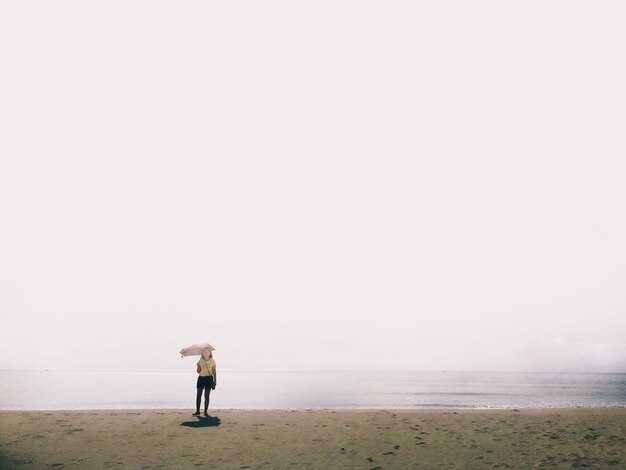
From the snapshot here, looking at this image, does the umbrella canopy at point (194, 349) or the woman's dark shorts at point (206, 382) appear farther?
the umbrella canopy at point (194, 349)

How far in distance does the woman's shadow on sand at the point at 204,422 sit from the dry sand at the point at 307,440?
0.12ft

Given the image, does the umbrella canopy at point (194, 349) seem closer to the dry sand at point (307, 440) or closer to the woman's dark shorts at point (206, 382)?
the woman's dark shorts at point (206, 382)

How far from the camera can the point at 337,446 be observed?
1287 centimetres

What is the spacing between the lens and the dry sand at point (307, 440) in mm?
11297

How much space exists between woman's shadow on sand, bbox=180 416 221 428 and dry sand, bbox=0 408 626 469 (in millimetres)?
37

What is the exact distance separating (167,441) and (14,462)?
3.75 m

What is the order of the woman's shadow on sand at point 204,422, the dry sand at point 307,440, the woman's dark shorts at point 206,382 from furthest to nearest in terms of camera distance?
the woman's dark shorts at point 206,382 < the woman's shadow on sand at point 204,422 < the dry sand at point 307,440

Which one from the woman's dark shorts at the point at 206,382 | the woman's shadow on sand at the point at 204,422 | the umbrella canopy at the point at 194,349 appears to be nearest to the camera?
the woman's shadow on sand at the point at 204,422

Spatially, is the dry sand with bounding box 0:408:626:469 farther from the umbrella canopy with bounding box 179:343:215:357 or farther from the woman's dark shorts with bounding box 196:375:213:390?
the umbrella canopy with bounding box 179:343:215:357

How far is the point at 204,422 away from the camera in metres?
16.0

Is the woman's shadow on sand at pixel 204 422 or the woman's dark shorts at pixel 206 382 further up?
the woman's dark shorts at pixel 206 382

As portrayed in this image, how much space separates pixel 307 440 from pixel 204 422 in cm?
452

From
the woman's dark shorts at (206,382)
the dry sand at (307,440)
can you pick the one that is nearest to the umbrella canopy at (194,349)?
the woman's dark shorts at (206,382)

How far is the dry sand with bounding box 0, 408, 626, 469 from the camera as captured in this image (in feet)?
37.1
